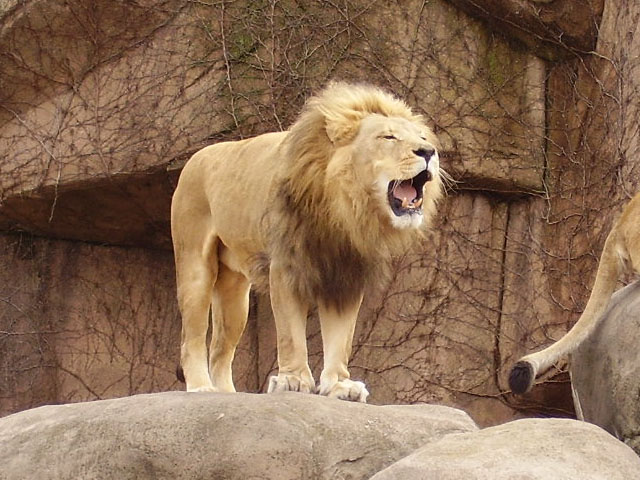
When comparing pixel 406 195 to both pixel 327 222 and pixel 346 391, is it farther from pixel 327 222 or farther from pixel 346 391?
pixel 346 391

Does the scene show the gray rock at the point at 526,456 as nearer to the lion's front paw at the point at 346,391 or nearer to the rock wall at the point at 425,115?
the lion's front paw at the point at 346,391

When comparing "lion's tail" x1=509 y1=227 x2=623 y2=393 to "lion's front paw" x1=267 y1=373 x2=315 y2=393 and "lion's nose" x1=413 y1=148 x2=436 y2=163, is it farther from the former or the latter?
"lion's nose" x1=413 y1=148 x2=436 y2=163

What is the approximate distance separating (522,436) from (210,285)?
201 centimetres

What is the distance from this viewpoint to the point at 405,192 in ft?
16.5

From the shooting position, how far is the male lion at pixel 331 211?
16.4 ft

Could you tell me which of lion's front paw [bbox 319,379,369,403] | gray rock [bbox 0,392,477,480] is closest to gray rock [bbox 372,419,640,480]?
gray rock [bbox 0,392,477,480]

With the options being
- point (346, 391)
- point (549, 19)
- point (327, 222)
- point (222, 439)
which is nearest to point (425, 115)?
point (549, 19)

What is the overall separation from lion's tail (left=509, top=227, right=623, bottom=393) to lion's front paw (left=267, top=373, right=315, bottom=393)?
3.04 feet

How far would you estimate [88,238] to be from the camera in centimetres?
871

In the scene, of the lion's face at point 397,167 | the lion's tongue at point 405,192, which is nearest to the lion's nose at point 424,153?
the lion's face at point 397,167

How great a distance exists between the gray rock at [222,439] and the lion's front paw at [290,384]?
0.50ft

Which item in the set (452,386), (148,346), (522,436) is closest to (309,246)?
(522,436)

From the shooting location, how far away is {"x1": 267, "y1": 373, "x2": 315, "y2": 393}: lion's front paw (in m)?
5.04

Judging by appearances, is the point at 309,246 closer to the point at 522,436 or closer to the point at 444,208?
A: the point at 522,436
